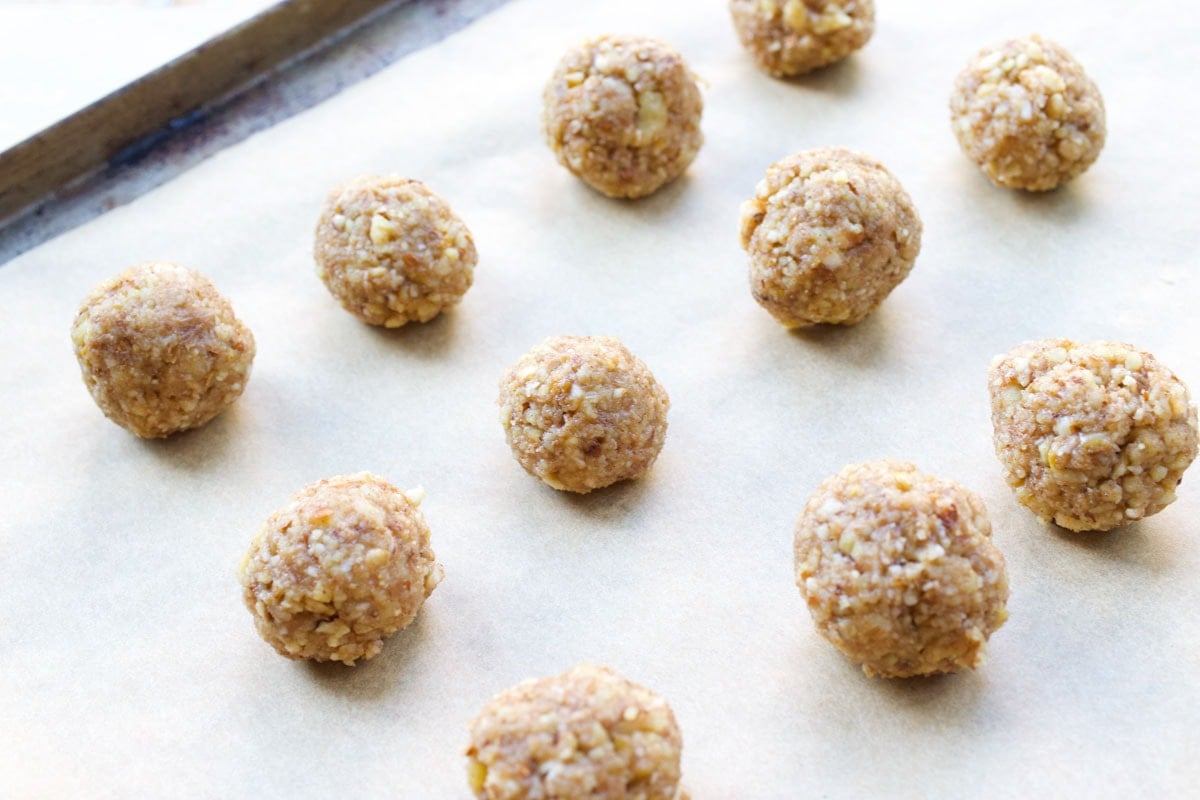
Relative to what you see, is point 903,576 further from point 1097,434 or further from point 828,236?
point 828,236

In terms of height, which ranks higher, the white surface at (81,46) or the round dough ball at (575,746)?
the white surface at (81,46)

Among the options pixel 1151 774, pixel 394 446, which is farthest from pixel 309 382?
pixel 1151 774

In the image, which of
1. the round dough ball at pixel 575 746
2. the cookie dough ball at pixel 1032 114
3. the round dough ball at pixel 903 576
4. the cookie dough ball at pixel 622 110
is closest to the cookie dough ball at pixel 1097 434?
the round dough ball at pixel 903 576

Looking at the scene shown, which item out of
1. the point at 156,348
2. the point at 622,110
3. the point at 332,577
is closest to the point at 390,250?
the point at 156,348

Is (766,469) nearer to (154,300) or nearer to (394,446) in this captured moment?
(394,446)

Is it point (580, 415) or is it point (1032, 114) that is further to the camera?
point (1032, 114)

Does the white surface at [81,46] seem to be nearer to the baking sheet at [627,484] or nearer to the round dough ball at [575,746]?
the baking sheet at [627,484]
